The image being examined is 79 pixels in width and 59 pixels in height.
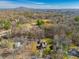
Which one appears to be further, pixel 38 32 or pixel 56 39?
pixel 38 32

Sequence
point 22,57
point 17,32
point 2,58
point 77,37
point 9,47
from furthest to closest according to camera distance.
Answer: point 17,32 → point 77,37 → point 9,47 → point 22,57 → point 2,58

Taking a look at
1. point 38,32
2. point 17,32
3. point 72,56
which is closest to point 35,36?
point 38,32

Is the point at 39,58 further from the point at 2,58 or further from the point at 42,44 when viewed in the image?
the point at 42,44

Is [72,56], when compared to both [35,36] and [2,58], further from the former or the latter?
[35,36]

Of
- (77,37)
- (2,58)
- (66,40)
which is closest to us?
(2,58)

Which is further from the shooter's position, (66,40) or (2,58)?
(66,40)

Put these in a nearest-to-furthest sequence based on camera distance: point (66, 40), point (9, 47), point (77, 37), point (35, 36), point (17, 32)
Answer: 1. point (9, 47)
2. point (66, 40)
3. point (77, 37)
4. point (35, 36)
5. point (17, 32)

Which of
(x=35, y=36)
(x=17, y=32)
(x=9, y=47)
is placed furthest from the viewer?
(x=17, y=32)

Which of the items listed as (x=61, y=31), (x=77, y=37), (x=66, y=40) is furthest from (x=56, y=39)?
(x=61, y=31)
